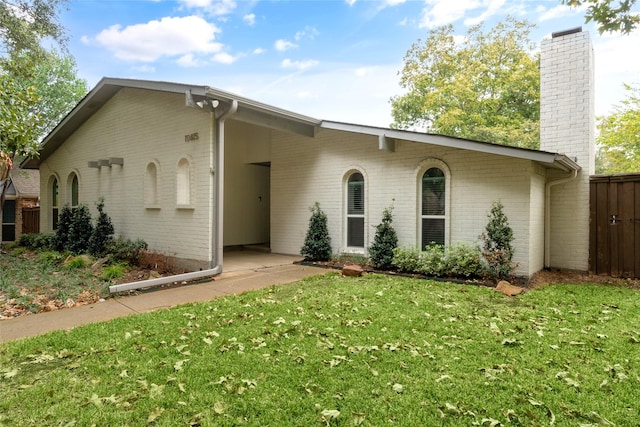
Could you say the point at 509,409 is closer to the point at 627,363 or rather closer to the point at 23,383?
the point at 627,363

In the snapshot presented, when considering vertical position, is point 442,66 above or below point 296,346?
above

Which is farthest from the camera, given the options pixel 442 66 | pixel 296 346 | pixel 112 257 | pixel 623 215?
pixel 442 66

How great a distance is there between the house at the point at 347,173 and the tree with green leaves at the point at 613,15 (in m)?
2.07

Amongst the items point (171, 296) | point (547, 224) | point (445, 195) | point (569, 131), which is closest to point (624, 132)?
point (569, 131)

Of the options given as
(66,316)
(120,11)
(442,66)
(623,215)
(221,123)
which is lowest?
(66,316)

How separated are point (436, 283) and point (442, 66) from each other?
Result: 18.5 m

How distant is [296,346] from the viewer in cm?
363

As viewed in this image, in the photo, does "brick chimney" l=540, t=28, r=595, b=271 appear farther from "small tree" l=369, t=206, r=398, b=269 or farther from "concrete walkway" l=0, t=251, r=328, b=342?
"concrete walkway" l=0, t=251, r=328, b=342

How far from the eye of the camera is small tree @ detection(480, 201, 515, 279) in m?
6.74

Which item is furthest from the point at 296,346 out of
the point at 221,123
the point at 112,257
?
the point at 112,257

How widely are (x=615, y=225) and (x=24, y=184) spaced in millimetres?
24232

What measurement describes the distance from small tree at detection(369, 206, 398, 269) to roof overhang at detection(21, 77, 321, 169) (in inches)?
121

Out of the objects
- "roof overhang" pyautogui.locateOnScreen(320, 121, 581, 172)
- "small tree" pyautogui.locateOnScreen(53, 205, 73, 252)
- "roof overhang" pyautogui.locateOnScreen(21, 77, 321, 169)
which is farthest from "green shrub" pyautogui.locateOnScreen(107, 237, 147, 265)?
"roof overhang" pyautogui.locateOnScreen(320, 121, 581, 172)

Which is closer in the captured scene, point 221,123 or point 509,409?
point 509,409
